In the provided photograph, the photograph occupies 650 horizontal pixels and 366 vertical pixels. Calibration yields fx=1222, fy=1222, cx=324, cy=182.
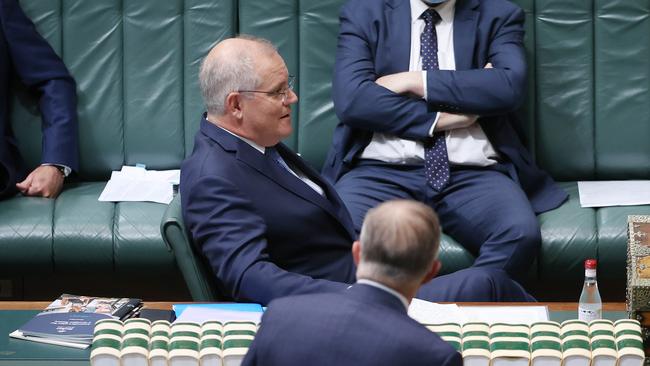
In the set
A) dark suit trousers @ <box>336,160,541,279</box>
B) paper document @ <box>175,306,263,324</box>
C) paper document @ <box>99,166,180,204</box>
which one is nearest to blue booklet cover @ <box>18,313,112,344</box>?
paper document @ <box>175,306,263,324</box>

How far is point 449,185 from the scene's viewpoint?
402 centimetres

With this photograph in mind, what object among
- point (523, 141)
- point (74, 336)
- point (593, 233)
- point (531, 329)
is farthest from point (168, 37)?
point (531, 329)

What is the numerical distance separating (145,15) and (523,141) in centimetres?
146

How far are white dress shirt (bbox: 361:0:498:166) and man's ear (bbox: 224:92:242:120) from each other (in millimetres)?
1105

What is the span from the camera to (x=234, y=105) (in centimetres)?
300

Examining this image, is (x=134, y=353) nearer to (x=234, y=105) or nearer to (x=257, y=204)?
(x=257, y=204)

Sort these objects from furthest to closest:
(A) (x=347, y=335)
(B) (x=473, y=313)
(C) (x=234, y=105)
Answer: (C) (x=234, y=105) < (B) (x=473, y=313) < (A) (x=347, y=335)

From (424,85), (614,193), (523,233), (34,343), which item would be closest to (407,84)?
(424,85)

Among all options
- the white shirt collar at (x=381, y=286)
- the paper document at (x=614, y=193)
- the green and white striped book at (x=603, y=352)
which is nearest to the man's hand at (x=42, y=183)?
the paper document at (x=614, y=193)

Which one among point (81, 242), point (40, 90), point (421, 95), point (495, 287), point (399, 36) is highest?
point (399, 36)

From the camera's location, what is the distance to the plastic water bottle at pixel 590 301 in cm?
257

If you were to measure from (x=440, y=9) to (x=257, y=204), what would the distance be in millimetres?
1530

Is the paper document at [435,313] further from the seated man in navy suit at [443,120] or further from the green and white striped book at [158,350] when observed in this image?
the seated man in navy suit at [443,120]

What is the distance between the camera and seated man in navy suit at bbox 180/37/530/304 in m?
2.76
